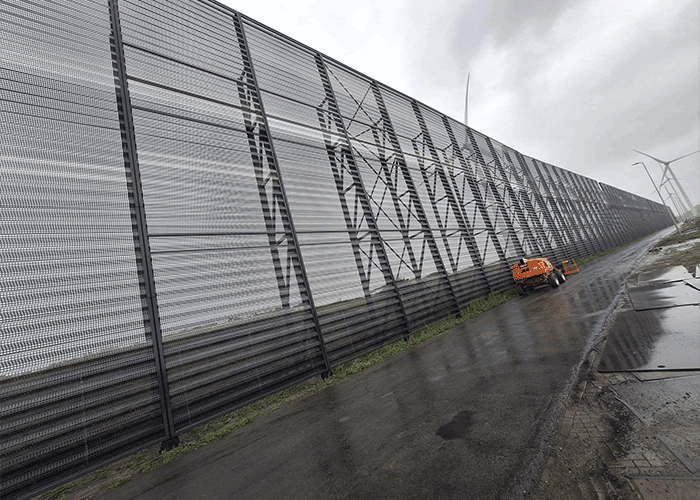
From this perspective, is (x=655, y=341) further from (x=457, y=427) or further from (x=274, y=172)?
(x=274, y=172)

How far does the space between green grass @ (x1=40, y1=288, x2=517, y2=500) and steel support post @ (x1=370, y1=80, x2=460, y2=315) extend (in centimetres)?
283

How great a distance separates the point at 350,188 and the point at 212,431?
6.68 meters

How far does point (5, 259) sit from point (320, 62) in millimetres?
9761

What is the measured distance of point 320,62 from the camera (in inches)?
412

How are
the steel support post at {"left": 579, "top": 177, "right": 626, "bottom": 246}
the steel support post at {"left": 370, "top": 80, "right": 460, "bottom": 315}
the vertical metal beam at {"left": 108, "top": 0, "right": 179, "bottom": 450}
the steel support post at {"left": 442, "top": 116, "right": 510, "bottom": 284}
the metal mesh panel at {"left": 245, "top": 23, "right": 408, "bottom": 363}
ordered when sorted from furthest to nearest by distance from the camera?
the steel support post at {"left": 579, "top": 177, "right": 626, "bottom": 246}, the steel support post at {"left": 442, "top": 116, "right": 510, "bottom": 284}, the steel support post at {"left": 370, "top": 80, "right": 460, "bottom": 315}, the metal mesh panel at {"left": 245, "top": 23, "right": 408, "bottom": 363}, the vertical metal beam at {"left": 108, "top": 0, "right": 179, "bottom": 450}

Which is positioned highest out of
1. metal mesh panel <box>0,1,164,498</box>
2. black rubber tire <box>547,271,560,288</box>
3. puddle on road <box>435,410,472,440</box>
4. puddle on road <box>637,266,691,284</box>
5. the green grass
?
metal mesh panel <box>0,1,164,498</box>

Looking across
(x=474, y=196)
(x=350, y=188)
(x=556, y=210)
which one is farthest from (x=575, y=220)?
(x=350, y=188)

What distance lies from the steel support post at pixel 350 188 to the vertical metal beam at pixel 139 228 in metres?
4.60

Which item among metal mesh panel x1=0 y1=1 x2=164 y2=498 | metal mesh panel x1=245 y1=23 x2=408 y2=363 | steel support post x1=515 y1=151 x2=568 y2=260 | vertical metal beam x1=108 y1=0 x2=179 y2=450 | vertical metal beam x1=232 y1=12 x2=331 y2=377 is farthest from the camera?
steel support post x1=515 y1=151 x2=568 y2=260

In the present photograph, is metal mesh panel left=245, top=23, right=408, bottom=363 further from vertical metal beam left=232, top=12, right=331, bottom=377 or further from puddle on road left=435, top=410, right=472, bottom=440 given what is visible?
puddle on road left=435, top=410, right=472, bottom=440

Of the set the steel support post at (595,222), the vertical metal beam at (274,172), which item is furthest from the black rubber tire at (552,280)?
the steel support post at (595,222)

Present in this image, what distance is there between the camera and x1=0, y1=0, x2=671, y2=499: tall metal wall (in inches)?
159

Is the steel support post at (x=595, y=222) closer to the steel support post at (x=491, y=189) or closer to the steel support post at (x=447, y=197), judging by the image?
the steel support post at (x=491, y=189)

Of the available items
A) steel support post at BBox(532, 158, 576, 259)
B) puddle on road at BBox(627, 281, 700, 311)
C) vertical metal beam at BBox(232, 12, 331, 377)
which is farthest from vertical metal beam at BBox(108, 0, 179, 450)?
steel support post at BBox(532, 158, 576, 259)
